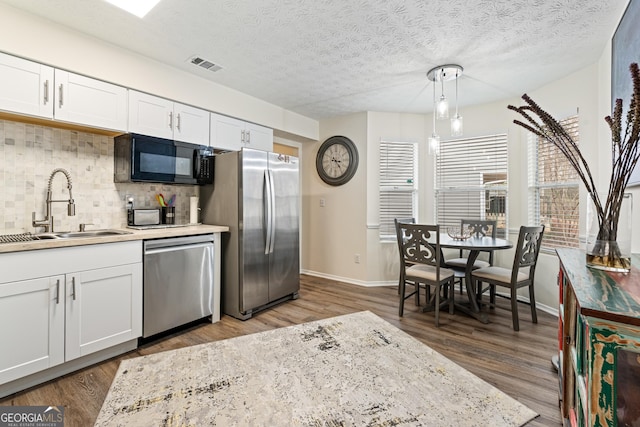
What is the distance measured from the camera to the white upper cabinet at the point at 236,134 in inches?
129

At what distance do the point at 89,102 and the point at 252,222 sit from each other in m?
1.68

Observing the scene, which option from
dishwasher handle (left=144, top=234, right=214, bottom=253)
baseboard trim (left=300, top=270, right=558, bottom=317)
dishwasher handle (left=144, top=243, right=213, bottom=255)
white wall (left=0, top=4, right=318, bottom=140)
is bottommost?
baseboard trim (left=300, top=270, right=558, bottom=317)

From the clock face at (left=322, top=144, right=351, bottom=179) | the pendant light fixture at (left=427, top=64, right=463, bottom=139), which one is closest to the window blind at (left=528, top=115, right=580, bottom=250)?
the pendant light fixture at (left=427, top=64, right=463, bottom=139)

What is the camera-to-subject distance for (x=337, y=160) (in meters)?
4.55

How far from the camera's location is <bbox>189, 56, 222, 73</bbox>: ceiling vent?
2723mm

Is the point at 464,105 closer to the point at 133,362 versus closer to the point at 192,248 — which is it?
the point at 192,248

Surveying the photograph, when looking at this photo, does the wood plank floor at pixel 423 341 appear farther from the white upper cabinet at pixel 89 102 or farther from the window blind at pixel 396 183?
the white upper cabinet at pixel 89 102

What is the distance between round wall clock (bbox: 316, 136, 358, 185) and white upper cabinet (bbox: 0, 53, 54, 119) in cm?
324

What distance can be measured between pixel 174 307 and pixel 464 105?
4.27m

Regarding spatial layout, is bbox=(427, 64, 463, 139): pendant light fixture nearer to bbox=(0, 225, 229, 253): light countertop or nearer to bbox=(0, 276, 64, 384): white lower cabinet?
bbox=(0, 225, 229, 253): light countertop

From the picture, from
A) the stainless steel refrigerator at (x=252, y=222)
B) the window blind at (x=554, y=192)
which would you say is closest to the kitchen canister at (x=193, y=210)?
the stainless steel refrigerator at (x=252, y=222)

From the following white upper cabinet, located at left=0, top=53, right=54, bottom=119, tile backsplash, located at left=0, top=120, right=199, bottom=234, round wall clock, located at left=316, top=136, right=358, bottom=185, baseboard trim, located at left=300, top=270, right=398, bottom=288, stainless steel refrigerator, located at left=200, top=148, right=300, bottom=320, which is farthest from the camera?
round wall clock, located at left=316, top=136, right=358, bottom=185

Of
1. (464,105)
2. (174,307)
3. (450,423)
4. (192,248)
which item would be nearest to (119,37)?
(192,248)

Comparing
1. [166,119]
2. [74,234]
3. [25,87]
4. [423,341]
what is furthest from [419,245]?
[25,87]
